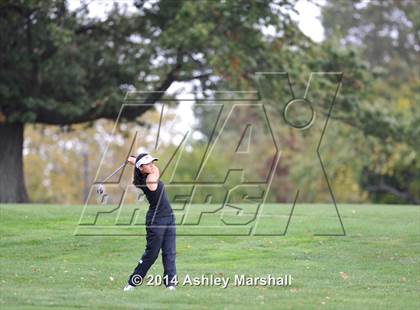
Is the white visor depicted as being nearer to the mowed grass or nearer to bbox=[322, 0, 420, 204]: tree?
the mowed grass

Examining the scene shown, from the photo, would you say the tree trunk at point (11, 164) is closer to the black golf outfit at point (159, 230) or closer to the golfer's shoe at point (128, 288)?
the golfer's shoe at point (128, 288)

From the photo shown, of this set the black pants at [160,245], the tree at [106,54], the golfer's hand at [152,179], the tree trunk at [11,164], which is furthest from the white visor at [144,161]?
the tree trunk at [11,164]

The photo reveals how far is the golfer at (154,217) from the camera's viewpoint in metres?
12.1

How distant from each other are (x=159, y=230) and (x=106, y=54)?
19889 mm

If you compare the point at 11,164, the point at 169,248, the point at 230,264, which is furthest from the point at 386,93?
the point at 169,248

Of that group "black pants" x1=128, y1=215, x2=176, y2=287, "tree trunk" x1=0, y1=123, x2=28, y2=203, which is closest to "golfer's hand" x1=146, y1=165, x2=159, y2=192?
"black pants" x1=128, y1=215, x2=176, y2=287

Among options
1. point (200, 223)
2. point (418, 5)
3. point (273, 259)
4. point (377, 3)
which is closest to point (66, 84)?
point (200, 223)

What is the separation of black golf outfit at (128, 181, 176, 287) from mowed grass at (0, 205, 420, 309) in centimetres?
47

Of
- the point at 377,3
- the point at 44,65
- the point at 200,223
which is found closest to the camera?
the point at 200,223

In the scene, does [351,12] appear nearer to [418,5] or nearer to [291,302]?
[418,5]

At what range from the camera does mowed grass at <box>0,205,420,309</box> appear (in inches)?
474

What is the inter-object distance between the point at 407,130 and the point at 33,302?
23.6 m

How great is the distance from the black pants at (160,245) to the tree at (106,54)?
636 inches

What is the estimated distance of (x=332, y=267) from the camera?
15.3 meters
